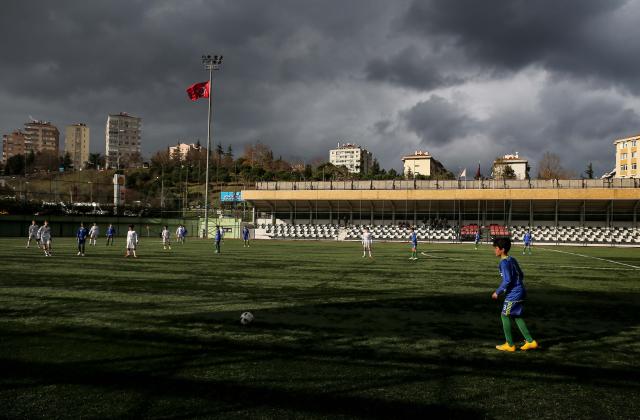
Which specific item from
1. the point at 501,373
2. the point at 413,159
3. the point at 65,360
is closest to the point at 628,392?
the point at 501,373

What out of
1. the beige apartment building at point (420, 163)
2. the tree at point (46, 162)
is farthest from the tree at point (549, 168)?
the tree at point (46, 162)

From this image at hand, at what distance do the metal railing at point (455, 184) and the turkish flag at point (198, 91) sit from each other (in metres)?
20.3

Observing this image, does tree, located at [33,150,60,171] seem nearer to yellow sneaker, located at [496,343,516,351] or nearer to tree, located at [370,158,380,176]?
tree, located at [370,158,380,176]

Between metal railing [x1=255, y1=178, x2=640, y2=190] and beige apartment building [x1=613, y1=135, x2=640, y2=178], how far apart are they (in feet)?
215

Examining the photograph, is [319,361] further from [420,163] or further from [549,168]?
[420,163]

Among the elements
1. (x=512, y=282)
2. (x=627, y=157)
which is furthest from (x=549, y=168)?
(x=512, y=282)

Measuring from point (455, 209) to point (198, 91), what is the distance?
116 ft

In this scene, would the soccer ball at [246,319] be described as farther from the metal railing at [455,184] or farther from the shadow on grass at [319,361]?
the metal railing at [455,184]

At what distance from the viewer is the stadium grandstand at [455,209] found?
56.9 m

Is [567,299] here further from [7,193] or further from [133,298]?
[7,193]

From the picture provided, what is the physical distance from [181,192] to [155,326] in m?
117

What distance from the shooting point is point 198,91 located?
50000 millimetres

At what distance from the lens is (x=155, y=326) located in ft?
30.6

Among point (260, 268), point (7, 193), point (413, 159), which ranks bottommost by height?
point (260, 268)
